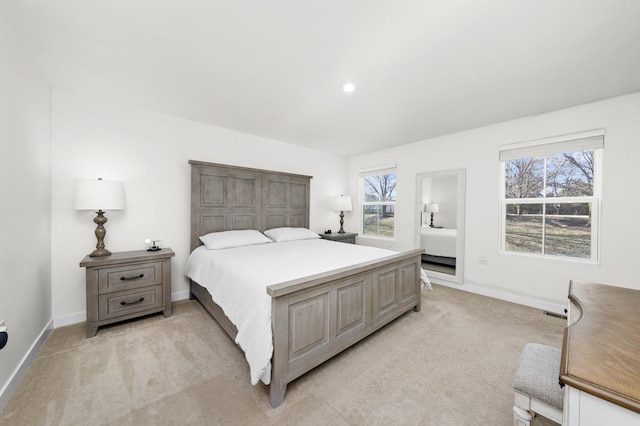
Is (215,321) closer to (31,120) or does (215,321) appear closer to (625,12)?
(31,120)

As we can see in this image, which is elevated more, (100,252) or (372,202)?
(372,202)

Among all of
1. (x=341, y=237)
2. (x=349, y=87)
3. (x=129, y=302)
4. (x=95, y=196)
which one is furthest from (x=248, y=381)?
(x=341, y=237)

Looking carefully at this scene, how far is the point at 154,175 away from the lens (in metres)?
3.03

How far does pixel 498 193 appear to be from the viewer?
132 inches

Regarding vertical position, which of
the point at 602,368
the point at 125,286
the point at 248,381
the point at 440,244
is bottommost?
the point at 248,381

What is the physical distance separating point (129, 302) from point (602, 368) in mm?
3274

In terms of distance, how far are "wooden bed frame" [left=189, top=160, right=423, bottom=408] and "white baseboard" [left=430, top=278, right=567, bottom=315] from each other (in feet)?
4.18

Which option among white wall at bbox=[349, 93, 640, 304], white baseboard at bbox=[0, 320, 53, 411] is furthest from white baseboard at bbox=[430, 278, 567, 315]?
white baseboard at bbox=[0, 320, 53, 411]

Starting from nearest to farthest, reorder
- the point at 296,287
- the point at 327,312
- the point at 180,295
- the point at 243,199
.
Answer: the point at 296,287 < the point at 327,312 < the point at 180,295 < the point at 243,199

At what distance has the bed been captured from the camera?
4293mm

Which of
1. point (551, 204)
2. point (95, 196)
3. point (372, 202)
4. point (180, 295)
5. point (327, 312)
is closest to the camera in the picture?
point (327, 312)

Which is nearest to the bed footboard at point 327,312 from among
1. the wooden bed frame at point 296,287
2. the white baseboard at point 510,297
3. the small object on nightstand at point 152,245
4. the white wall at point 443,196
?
the wooden bed frame at point 296,287

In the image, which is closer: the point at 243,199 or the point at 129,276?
the point at 129,276

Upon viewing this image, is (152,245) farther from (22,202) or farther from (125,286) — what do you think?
(22,202)
